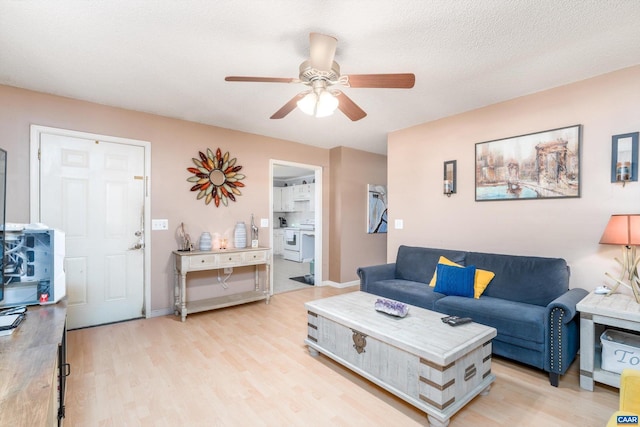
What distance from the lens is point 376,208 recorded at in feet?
17.9

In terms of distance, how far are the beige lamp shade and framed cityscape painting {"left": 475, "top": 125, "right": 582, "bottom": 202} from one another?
1.58 ft

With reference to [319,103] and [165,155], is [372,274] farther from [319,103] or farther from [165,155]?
[165,155]

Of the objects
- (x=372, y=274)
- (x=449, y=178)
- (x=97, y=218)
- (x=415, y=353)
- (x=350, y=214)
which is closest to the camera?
(x=415, y=353)

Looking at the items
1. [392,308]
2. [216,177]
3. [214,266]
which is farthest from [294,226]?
[392,308]

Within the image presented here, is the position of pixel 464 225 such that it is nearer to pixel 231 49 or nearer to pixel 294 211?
pixel 231 49

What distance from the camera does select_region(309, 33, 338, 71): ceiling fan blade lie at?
68.9 inches

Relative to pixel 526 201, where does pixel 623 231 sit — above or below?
below

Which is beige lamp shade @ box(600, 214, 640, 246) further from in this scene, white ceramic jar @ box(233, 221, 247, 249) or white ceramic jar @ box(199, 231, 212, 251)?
white ceramic jar @ box(199, 231, 212, 251)

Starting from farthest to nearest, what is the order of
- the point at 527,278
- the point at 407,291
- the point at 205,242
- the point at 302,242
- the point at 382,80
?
the point at 302,242 < the point at 205,242 < the point at 407,291 < the point at 527,278 < the point at 382,80

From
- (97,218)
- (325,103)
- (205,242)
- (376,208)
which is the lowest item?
(205,242)

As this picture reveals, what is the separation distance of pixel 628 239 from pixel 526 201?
0.88 m

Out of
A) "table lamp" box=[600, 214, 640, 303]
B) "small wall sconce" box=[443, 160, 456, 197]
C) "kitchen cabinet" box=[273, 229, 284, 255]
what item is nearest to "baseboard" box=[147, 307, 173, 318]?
"small wall sconce" box=[443, 160, 456, 197]

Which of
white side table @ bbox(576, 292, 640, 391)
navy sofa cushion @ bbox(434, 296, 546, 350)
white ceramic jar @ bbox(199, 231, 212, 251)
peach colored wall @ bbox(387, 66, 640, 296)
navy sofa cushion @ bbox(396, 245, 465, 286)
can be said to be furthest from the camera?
white ceramic jar @ bbox(199, 231, 212, 251)

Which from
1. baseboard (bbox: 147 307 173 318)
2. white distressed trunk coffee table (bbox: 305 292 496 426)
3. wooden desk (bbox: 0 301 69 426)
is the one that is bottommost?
baseboard (bbox: 147 307 173 318)
